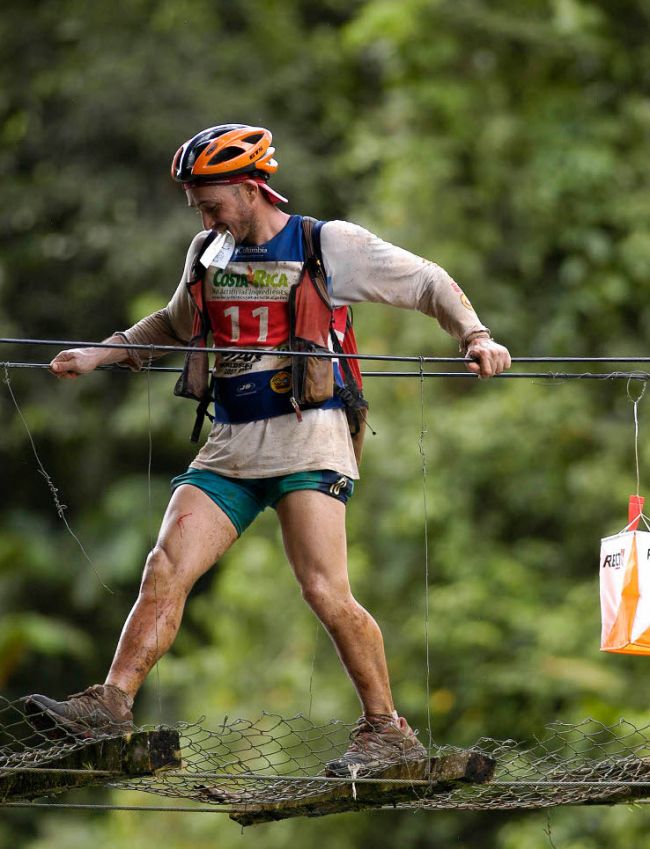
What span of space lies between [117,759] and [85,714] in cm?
16

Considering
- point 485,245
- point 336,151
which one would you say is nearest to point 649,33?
point 485,245

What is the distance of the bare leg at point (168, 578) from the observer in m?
5.23

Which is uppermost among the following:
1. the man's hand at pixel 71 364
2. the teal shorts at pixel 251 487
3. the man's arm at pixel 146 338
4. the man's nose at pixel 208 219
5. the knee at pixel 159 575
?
the man's nose at pixel 208 219

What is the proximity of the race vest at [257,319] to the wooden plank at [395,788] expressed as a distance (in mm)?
1075

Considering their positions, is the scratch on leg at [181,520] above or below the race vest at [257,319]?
below

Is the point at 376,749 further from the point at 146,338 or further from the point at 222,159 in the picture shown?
the point at 222,159

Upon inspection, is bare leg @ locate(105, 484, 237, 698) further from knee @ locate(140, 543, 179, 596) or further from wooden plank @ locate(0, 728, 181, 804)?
wooden plank @ locate(0, 728, 181, 804)

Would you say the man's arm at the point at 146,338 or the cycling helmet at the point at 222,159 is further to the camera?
the man's arm at the point at 146,338

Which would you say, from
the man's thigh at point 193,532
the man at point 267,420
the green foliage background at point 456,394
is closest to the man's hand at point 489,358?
the man at point 267,420

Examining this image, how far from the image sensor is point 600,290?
11914 millimetres

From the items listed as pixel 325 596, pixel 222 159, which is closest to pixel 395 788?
pixel 325 596

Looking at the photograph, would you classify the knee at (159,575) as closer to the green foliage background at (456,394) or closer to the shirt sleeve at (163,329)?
the shirt sleeve at (163,329)

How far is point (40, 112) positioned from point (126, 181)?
100cm

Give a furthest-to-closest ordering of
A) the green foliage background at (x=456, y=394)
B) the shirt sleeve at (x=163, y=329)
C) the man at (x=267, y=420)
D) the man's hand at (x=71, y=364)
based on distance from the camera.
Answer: the green foliage background at (x=456, y=394) < the shirt sleeve at (x=163, y=329) < the man's hand at (x=71, y=364) < the man at (x=267, y=420)
